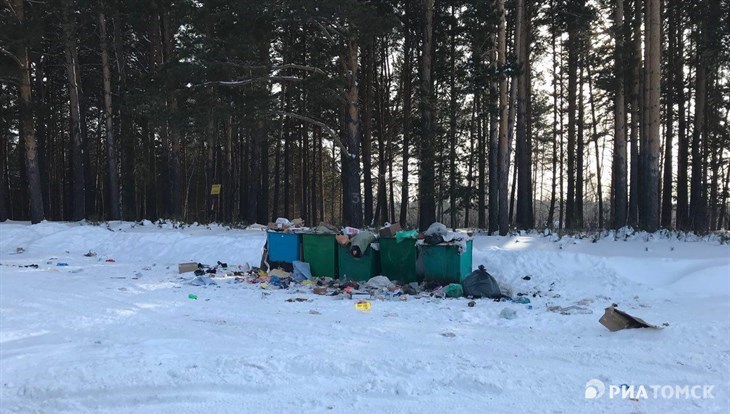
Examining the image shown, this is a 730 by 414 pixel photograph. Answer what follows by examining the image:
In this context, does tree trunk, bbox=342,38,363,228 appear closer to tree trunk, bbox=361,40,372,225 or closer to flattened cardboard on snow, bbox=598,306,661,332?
tree trunk, bbox=361,40,372,225

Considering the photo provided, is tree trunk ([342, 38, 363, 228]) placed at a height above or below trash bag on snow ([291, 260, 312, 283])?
above

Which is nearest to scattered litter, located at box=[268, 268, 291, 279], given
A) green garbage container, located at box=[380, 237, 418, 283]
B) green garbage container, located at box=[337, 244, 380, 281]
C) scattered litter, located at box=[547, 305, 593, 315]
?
green garbage container, located at box=[337, 244, 380, 281]

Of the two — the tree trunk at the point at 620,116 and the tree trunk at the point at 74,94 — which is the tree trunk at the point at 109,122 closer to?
the tree trunk at the point at 74,94

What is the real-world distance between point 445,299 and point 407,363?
3.94 meters

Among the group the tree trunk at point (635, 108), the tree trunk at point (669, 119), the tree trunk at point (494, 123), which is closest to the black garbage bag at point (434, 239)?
the tree trunk at point (494, 123)

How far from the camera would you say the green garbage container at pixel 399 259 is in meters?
9.93

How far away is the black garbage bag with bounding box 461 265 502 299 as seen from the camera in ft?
28.0

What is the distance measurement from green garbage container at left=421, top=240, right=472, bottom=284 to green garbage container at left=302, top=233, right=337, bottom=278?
2.19m

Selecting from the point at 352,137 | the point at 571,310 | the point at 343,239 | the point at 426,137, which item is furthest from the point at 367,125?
the point at 571,310

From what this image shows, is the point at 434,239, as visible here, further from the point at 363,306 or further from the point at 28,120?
the point at 28,120

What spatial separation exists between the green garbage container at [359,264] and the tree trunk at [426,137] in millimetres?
9189

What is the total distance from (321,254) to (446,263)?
2.97 meters

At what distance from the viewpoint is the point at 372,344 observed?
5309 mm

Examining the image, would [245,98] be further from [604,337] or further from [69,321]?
[604,337]
